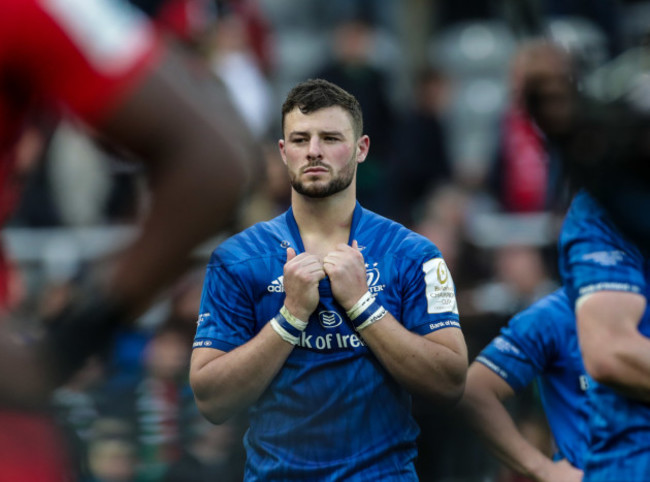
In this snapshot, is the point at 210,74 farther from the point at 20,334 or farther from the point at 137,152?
the point at 20,334

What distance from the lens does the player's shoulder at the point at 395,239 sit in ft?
12.4

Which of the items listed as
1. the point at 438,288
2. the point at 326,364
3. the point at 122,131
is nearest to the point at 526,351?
the point at 438,288

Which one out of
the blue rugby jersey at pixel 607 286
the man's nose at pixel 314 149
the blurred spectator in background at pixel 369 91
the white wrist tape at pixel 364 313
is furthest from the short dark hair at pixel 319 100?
the blurred spectator in background at pixel 369 91

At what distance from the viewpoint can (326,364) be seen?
11.9ft

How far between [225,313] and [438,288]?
742mm

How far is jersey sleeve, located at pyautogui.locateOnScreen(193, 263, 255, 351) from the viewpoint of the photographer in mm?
3666

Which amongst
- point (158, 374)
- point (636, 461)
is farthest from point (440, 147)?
point (636, 461)

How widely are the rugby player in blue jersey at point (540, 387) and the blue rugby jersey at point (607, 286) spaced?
0.40 m

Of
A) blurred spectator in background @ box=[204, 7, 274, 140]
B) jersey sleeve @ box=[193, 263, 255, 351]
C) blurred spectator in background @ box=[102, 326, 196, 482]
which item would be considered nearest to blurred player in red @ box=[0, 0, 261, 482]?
jersey sleeve @ box=[193, 263, 255, 351]

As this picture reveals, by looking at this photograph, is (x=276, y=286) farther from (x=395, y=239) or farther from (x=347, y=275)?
(x=395, y=239)

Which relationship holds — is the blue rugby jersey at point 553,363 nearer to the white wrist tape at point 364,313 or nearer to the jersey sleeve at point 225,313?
the white wrist tape at point 364,313

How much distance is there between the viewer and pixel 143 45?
70.3 inches

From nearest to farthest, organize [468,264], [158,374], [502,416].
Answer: [502,416] < [158,374] < [468,264]

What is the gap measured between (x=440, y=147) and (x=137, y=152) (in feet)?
28.5
